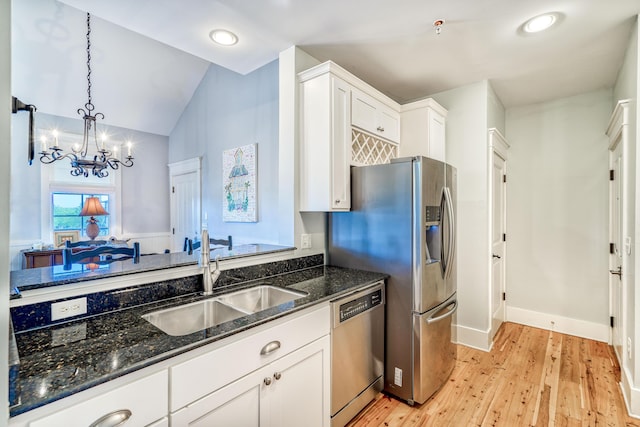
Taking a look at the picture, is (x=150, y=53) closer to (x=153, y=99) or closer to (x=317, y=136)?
(x=153, y=99)

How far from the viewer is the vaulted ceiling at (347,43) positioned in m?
1.93

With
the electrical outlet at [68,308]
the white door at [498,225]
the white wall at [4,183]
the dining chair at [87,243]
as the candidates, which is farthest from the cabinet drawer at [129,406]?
the dining chair at [87,243]

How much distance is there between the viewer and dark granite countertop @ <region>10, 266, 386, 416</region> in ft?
2.82

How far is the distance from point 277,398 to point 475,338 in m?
2.40

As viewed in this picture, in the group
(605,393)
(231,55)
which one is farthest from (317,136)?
(605,393)

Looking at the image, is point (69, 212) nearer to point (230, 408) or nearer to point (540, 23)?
point (230, 408)

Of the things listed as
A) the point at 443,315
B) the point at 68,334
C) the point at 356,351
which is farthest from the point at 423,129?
the point at 68,334

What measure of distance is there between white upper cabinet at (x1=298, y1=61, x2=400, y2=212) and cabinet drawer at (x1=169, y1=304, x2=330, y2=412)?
0.92m

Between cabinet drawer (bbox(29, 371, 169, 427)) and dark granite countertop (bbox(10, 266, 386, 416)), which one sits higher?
dark granite countertop (bbox(10, 266, 386, 416))

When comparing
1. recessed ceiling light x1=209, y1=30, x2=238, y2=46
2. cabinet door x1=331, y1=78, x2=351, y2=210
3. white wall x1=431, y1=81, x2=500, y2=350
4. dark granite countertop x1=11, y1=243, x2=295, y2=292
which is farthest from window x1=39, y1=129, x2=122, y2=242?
white wall x1=431, y1=81, x2=500, y2=350

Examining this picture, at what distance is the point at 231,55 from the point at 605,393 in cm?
394

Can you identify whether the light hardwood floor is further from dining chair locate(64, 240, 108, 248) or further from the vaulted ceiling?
dining chair locate(64, 240, 108, 248)

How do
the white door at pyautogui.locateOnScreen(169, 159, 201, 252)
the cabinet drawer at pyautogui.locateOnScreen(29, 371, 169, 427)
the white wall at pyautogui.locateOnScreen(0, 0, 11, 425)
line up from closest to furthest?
the white wall at pyautogui.locateOnScreen(0, 0, 11, 425) → the cabinet drawer at pyautogui.locateOnScreen(29, 371, 169, 427) → the white door at pyautogui.locateOnScreen(169, 159, 201, 252)

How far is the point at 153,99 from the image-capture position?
4.43 meters
